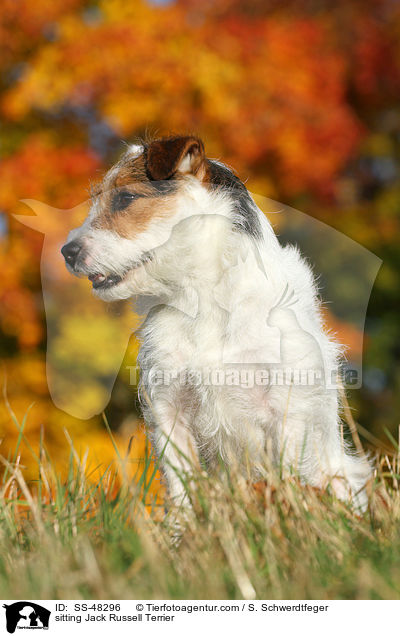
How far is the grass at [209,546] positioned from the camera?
188 centimetres

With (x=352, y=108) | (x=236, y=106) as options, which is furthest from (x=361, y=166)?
(x=236, y=106)

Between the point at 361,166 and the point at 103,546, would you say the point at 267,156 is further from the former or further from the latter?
the point at 103,546

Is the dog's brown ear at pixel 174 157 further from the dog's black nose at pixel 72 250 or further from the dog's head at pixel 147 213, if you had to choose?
the dog's black nose at pixel 72 250

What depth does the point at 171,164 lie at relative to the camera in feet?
9.62

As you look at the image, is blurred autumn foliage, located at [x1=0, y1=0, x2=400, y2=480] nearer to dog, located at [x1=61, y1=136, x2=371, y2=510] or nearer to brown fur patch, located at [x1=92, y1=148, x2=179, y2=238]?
dog, located at [x1=61, y1=136, x2=371, y2=510]

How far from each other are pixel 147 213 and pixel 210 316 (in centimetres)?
53

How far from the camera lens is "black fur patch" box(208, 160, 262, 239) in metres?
2.96

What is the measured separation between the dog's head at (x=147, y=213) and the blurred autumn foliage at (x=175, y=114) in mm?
4540

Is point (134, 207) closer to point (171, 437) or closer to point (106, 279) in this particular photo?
point (106, 279)

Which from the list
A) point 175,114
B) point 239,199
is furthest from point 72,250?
point 175,114

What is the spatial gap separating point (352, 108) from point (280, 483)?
9.28 m
